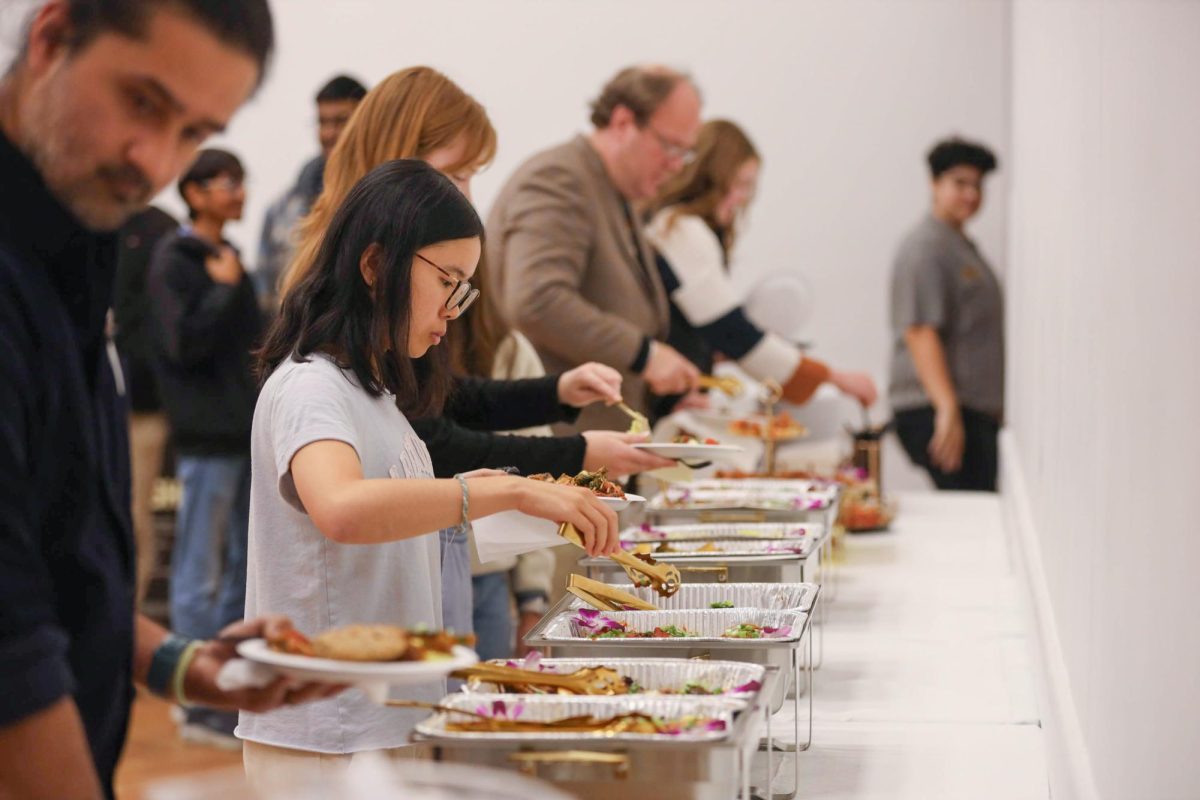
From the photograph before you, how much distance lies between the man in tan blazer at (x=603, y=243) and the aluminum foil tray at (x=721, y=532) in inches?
17.1

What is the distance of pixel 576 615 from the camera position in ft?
Result: 4.84

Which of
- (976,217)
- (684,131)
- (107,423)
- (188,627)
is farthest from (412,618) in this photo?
(976,217)

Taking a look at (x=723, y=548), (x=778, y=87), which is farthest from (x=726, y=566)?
(x=778, y=87)

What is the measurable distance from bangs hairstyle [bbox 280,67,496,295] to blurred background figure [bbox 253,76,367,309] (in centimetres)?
15

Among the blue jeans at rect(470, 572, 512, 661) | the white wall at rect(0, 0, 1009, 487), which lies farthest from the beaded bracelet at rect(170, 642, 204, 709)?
the white wall at rect(0, 0, 1009, 487)

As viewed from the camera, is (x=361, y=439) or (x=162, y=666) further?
(x=361, y=439)

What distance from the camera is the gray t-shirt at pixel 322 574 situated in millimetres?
1325

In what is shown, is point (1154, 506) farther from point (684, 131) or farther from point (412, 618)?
point (684, 131)

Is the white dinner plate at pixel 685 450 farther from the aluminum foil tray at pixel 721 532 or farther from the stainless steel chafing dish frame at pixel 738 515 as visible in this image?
the stainless steel chafing dish frame at pixel 738 515

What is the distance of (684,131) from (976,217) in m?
2.57

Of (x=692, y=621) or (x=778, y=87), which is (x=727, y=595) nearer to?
(x=692, y=621)

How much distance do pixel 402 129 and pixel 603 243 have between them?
0.95m

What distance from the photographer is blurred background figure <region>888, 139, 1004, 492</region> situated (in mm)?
4379

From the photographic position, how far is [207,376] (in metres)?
3.70
